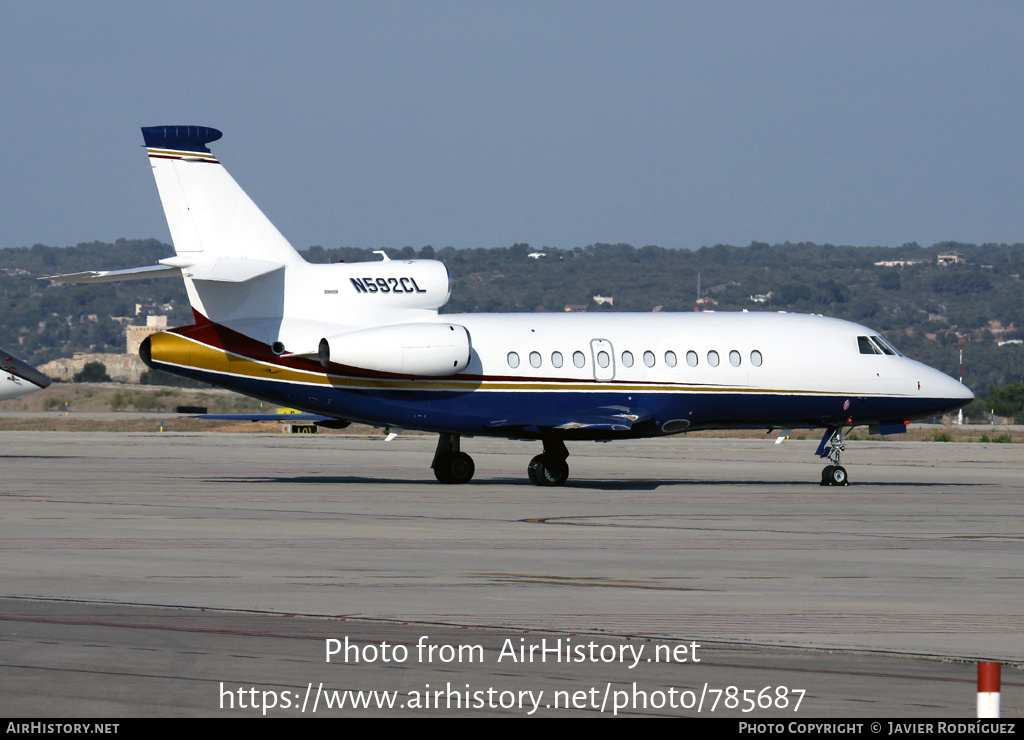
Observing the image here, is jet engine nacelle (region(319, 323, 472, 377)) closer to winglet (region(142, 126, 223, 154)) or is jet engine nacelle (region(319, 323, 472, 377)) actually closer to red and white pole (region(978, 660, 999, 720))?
winglet (region(142, 126, 223, 154))

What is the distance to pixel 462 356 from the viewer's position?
31156mm

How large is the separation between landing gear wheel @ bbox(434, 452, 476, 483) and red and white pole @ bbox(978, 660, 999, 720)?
85.4ft

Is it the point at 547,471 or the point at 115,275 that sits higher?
the point at 115,275

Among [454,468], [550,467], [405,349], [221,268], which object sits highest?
[221,268]

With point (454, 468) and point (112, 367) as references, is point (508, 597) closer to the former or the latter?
point (454, 468)

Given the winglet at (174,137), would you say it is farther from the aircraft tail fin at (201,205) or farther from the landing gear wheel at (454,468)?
the landing gear wheel at (454,468)

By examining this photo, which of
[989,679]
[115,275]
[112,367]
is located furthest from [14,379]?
[112,367]

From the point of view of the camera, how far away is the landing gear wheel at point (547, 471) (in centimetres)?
3256

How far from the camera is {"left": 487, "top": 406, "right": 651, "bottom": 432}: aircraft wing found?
105 feet

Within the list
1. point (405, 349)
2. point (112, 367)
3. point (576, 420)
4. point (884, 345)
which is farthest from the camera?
point (112, 367)

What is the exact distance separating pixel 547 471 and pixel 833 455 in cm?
674

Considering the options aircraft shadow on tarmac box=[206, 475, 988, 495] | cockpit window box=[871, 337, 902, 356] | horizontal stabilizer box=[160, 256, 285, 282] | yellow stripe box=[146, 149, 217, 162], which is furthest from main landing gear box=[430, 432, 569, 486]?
yellow stripe box=[146, 149, 217, 162]
